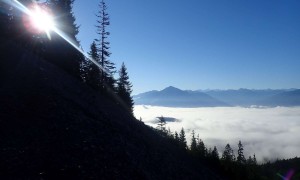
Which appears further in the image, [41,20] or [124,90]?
[124,90]

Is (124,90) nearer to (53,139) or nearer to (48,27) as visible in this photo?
(48,27)

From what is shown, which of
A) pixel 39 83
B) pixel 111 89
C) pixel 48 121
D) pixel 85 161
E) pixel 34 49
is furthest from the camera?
pixel 111 89

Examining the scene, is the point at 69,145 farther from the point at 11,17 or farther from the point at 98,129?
the point at 11,17

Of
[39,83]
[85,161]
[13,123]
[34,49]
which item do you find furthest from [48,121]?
[34,49]

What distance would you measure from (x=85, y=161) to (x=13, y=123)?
17.0ft

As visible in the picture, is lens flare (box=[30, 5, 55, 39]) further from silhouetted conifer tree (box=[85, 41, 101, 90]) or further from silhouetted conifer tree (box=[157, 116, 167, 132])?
silhouetted conifer tree (box=[157, 116, 167, 132])

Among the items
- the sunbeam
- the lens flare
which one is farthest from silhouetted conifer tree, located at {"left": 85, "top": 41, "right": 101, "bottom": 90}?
the lens flare

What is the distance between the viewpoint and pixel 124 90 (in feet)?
230

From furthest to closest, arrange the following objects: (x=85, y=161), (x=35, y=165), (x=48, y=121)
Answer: (x=48, y=121), (x=85, y=161), (x=35, y=165)

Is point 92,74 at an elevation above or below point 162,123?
above

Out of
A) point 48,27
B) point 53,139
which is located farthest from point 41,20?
point 53,139

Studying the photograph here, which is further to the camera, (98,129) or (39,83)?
(39,83)

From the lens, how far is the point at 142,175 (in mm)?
22266

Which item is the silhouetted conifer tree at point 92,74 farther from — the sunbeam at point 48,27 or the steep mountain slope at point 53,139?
the steep mountain slope at point 53,139
